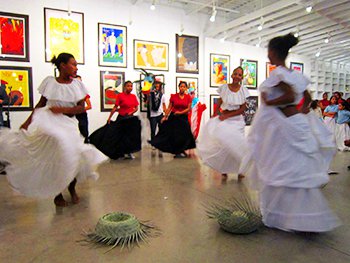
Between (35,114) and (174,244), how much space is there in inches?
69.9

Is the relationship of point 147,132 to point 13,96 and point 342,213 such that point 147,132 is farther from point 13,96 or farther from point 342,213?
point 342,213

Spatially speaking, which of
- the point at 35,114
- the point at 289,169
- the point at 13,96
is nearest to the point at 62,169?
the point at 35,114

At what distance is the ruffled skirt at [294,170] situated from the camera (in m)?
2.21

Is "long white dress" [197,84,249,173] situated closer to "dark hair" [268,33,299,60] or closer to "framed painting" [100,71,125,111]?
"dark hair" [268,33,299,60]

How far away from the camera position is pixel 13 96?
273 inches

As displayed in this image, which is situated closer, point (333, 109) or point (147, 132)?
point (333, 109)

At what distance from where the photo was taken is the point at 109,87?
8.09m

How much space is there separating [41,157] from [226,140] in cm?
211

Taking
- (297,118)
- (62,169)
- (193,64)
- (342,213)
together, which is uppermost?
(193,64)

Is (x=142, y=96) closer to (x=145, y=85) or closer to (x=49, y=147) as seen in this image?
(x=145, y=85)

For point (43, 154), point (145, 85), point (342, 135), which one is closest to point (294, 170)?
point (43, 154)

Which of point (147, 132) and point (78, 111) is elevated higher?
point (78, 111)

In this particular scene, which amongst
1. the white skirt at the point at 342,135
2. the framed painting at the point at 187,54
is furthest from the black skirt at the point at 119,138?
the white skirt at the point at 342,135

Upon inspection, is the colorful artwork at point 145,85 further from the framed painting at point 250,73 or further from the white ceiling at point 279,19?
the framed painting at point 250,73
